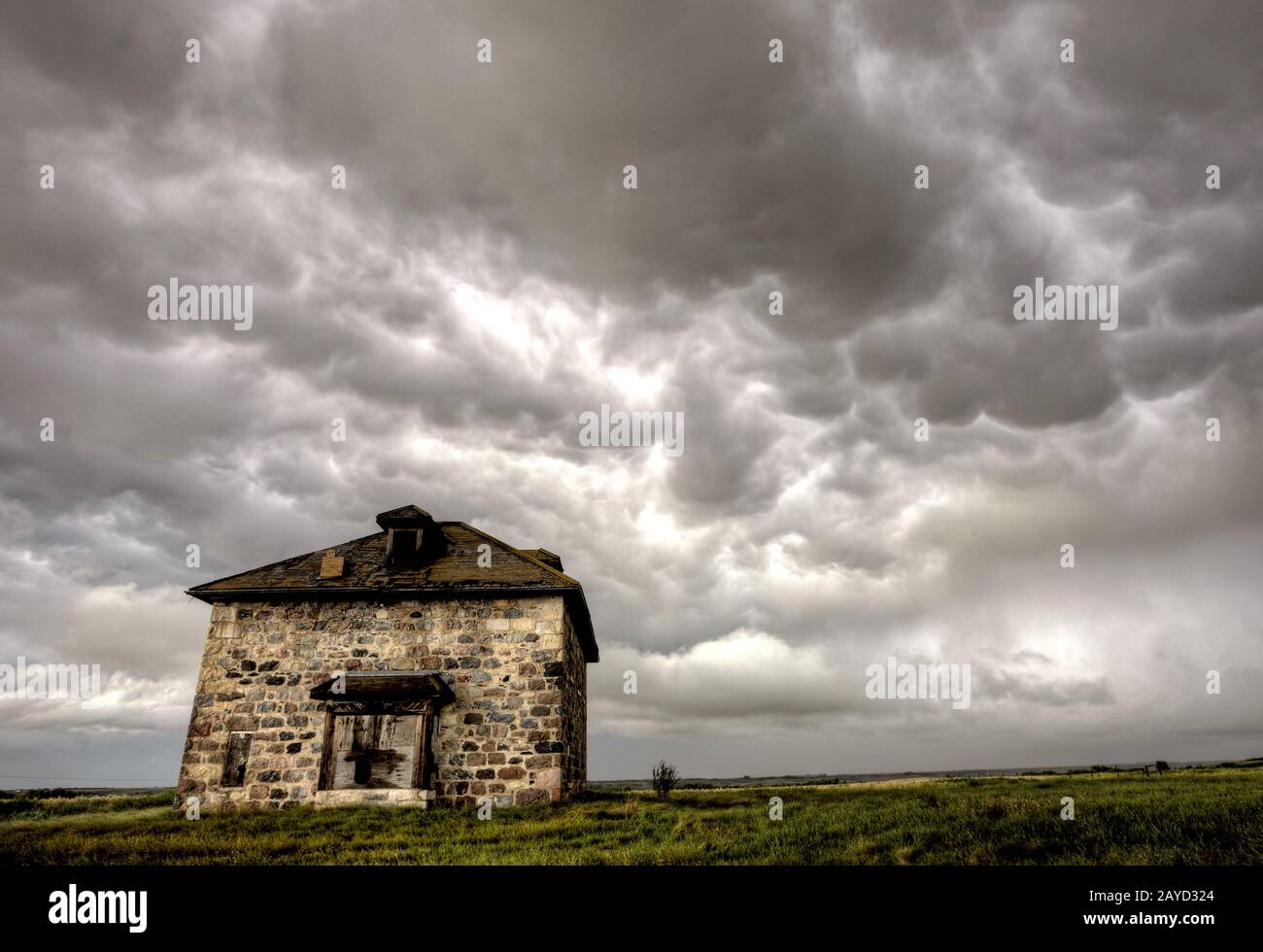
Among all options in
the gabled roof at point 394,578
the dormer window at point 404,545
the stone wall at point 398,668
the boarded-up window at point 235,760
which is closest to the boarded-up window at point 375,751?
the stone wall at point 398,668

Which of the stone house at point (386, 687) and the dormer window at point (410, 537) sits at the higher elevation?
the dormer window at point (410, 537)

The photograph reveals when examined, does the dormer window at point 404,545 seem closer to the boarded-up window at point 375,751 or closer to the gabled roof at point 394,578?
the gabled roof at point 394,578

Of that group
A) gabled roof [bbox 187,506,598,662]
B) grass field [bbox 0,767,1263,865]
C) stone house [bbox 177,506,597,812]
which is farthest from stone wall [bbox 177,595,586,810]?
grass field [bbox 0,767,1263,865]

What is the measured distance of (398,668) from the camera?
16.5 metres

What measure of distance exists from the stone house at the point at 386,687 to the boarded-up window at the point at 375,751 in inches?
1.0

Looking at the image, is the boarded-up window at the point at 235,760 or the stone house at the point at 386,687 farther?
the boarded-up window at the point at 235,760

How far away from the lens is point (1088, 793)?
591 inches

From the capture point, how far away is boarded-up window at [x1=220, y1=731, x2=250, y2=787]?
15.8 meters

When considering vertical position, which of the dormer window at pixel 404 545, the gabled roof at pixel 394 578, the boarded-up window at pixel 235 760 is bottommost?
the boarded-up window at pixel 235 760

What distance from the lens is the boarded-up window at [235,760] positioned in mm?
15836

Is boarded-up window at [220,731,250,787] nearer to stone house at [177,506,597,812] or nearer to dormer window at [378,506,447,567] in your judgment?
stone house at [177,506,597,812]

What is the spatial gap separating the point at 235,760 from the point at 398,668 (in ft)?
13.9
